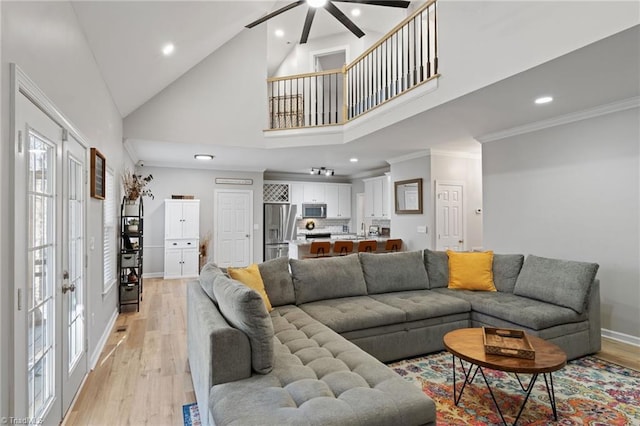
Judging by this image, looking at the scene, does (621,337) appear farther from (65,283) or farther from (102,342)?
(102,342)

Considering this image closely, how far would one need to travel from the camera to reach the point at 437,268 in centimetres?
418

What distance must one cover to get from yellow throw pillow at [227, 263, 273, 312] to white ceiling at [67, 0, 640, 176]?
2352mm

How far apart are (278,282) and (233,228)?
5328mm

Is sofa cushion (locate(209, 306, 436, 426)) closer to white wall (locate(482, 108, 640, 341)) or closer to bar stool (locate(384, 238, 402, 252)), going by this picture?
white wall (locate(482, 108, 640, 341))

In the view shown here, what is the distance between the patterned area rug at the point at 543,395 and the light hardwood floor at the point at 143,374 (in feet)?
1.70

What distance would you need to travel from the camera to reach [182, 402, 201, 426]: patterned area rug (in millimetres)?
2227

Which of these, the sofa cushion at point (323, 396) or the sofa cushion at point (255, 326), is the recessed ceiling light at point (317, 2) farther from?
the sofa cushion at point (323, 396)

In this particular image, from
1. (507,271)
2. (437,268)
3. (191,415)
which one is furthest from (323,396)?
(507,271)

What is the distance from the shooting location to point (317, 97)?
6.38 m

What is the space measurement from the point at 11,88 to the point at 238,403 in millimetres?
1767

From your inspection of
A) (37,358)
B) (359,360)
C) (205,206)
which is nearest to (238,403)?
(359,360)

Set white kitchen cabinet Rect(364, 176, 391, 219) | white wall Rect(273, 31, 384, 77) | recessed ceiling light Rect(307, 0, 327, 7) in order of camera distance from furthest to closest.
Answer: white kitchen cabinet Rect(364, 176, 391, 219), white wall Rect(273, 31, 384, 77), recessed ceiling light Rect(307, 0, 327, 7)

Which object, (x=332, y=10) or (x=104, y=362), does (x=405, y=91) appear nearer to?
(x=332, y=10)

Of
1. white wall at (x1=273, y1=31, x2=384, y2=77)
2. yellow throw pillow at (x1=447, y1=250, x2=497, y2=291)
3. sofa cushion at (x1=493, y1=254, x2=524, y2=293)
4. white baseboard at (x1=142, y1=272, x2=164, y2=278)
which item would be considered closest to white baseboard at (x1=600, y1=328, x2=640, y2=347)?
sofa cushion at (x1=493, y1=254, x2=524, y2=293)
